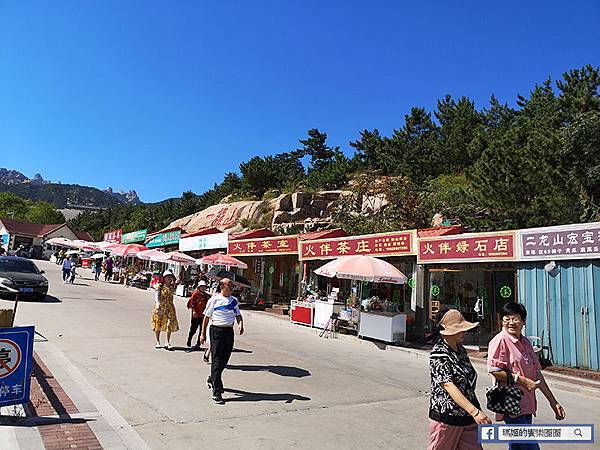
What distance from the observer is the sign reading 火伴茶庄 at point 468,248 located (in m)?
12.0

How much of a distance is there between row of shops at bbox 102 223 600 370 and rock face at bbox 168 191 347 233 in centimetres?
1521

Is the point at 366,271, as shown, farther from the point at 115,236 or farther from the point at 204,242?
the point at 115,236

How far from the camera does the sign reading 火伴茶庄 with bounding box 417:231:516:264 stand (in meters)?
12.0

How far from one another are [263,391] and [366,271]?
21.5 ft

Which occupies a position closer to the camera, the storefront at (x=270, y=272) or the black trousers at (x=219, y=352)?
the black trousers at (x=219, y=352)

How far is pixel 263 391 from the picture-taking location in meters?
7.02

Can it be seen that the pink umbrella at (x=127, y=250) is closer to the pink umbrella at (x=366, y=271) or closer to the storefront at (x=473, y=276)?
the pink umbrella at (x=366, y=271)

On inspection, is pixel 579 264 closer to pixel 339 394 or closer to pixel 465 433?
pixel 339 394

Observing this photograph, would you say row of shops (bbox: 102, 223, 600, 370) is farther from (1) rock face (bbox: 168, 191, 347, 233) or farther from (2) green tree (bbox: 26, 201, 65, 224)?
(2) green tree (bbox: 26, 201, 65, 224)

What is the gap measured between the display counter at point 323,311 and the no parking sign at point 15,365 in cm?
1107

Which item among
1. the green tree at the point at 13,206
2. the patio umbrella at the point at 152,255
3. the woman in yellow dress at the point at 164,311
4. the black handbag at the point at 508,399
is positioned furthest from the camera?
the green tree at the point at 13,206

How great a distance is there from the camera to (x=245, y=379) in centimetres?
771

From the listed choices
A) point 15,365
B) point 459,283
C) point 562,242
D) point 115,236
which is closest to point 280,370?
point 15,365

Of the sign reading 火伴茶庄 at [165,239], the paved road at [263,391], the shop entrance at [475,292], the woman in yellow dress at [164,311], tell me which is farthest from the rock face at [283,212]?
the woman in yellow dress at [164,311]
